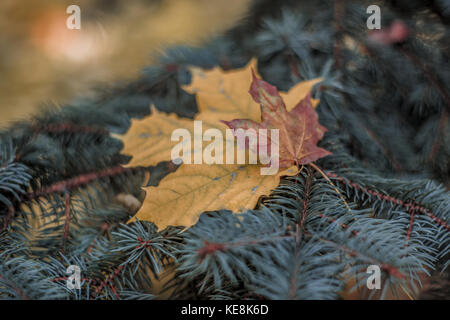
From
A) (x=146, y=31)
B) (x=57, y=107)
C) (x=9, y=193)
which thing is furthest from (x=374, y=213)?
(x=146, y=31)

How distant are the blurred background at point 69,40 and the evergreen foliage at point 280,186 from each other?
0.78 m

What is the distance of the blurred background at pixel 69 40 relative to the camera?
4.95 ft

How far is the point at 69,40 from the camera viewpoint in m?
1.68

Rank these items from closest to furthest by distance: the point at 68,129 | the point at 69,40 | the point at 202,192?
the point at 202,192 → the point at 68,129 → the point at 69,40

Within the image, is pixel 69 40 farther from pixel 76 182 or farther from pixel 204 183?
pixel 204 183

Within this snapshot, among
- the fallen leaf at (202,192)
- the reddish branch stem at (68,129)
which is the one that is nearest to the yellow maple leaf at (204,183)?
the fallen leaf at (202,192)

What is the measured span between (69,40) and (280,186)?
5.41 feet

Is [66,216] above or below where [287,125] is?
below

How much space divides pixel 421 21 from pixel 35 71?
60.3 inches

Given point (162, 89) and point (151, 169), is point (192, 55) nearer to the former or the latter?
point (162, 89)

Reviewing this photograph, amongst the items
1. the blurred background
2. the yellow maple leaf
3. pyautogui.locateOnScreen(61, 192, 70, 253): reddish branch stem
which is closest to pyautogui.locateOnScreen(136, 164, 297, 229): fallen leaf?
the yellow maple leaf

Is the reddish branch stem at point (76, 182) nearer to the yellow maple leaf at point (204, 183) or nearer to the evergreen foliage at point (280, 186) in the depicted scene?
the evergreen foliage at point (280, 186)

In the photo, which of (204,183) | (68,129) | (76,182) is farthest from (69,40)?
(204,183)

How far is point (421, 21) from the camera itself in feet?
2.36
